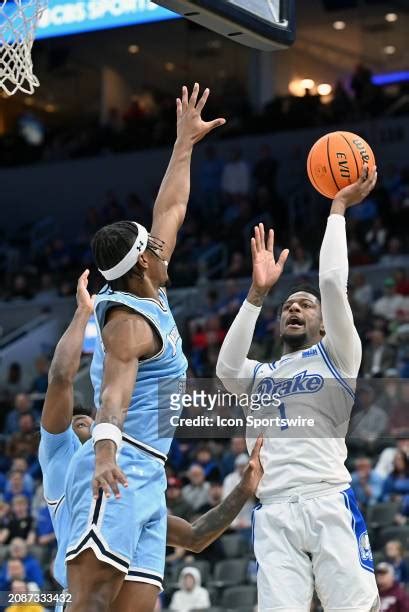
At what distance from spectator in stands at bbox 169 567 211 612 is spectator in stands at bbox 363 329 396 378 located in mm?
3433

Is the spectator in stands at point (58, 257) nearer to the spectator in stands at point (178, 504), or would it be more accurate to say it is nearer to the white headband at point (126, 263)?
the spectator in stands at point (178, 504)

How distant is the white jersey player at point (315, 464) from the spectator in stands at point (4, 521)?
6985 mm

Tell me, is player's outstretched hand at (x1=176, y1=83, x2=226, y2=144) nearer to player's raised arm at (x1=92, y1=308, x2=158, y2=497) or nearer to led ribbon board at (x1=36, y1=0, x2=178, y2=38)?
player's raised arm at (x1=92, y1=308, x2=158, y2=497)

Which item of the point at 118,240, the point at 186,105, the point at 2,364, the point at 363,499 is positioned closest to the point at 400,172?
the point at 2,364

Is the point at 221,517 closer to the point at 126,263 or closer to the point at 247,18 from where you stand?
the point at 126,263

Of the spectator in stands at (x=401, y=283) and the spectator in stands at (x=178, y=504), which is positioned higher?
the spectator in stands at (x=401, y=283)

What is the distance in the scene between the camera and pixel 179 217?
5773mm

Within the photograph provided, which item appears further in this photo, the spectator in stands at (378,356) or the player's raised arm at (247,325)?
the spectator in stands at (378,356)

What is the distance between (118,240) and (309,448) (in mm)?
1436

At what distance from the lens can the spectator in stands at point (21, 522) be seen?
12.2 m

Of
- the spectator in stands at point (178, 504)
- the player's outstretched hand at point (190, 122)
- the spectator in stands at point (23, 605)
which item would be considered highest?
the player's outstretched hand at point (190, 122)

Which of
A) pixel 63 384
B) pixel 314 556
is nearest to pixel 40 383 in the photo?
pixel 63 384

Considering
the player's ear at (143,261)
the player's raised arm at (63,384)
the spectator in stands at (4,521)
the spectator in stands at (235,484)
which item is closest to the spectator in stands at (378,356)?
the spectator in stands at (235,484)

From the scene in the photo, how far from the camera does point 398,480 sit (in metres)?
11.4
